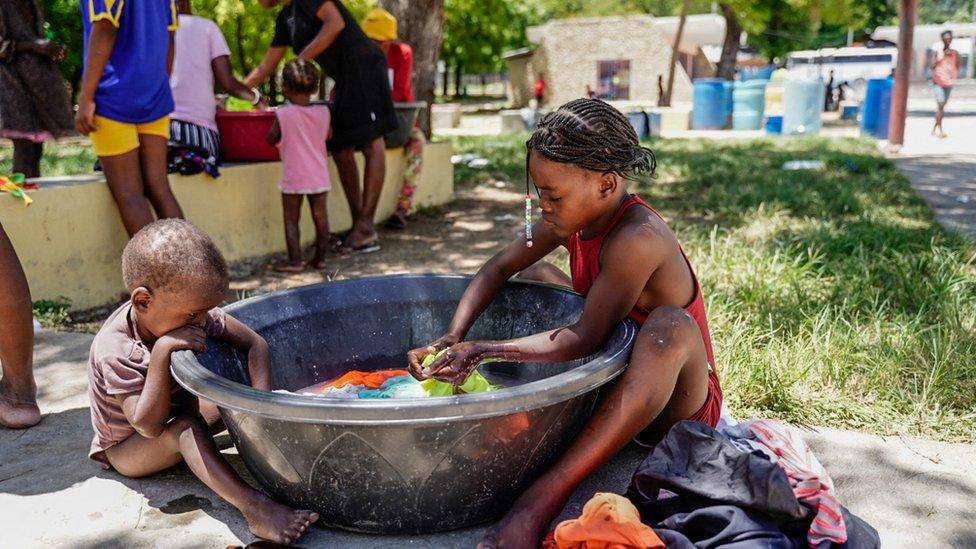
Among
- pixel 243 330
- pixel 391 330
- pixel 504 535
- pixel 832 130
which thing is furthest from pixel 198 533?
pixel 832 130

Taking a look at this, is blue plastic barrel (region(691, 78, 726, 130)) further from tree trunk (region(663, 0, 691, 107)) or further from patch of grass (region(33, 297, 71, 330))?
patch of grass (region(33, 297, 71, 330))

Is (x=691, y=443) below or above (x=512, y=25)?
below

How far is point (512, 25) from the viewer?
36.2 m

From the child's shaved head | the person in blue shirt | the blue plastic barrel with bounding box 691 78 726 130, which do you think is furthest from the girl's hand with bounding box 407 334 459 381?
the blue plastic barrel with bounding box 691 78 726 130

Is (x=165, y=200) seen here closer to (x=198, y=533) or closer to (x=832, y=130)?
(x=198, y=533)

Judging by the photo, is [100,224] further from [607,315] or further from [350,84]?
[607,315]

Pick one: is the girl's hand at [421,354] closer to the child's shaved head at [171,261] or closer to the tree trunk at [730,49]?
the child's shaved head at [171,261]

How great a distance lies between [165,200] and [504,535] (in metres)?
2.89

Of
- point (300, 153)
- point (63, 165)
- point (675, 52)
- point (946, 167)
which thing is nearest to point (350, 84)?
point (300, 153)

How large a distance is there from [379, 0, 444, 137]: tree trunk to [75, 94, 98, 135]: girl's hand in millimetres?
4355

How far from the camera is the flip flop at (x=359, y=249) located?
555 centimetres

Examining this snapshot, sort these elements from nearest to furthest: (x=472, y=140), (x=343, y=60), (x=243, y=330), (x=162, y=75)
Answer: (x=243, y=330)
(x=162, y=75)
(x=343, y=60)
(x=472, y=140)

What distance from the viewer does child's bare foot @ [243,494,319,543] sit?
6.66 feet

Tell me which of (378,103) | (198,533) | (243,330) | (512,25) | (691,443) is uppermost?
(512,25)
